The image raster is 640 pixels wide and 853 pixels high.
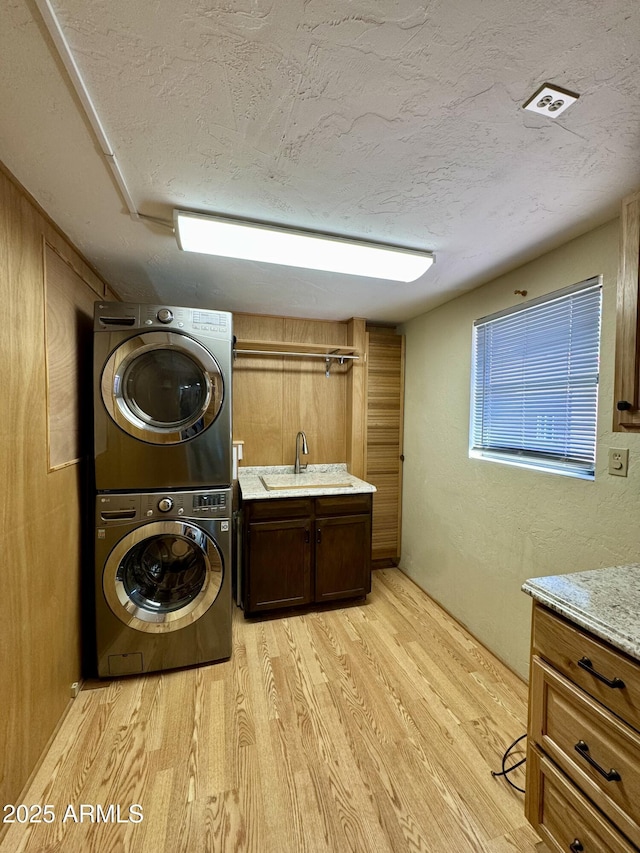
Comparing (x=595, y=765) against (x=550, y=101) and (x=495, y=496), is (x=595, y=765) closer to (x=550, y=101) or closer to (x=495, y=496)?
(x=495, y=496)

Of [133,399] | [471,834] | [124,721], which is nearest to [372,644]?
[471,834]

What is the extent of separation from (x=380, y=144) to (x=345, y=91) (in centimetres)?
21

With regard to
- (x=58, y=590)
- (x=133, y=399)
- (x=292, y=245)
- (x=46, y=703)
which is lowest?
(x=46, y=703)

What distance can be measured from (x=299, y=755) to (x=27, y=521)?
1452mm

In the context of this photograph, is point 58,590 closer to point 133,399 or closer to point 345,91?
point 133,399

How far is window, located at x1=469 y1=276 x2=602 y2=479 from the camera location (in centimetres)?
157

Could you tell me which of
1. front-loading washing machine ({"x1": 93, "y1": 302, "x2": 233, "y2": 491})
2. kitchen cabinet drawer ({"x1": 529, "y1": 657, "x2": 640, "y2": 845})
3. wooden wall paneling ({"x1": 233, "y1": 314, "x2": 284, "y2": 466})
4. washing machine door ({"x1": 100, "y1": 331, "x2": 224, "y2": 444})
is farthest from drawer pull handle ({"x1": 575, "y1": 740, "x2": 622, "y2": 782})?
wooden wall paneling ({"x1": 233, "y1": 314, "x2": 284, "y2": 466})

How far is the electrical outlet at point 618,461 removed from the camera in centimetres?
138

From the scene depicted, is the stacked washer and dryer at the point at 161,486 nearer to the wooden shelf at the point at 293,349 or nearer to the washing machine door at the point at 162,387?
the washing machine door at the point at 162,387

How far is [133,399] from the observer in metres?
1.82

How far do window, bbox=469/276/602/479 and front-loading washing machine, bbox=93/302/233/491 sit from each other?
1.61 metres

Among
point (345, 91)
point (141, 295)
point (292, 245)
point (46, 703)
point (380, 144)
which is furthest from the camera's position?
point (141, 295)

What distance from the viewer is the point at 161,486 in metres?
1.83

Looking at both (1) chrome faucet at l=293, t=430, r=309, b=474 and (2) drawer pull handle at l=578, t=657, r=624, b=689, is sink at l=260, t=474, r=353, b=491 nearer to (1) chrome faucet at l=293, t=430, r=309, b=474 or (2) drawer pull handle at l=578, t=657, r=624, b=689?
(1) chrome faucet at l=293, t=430, r=309, b=474
